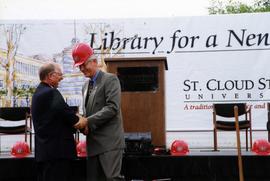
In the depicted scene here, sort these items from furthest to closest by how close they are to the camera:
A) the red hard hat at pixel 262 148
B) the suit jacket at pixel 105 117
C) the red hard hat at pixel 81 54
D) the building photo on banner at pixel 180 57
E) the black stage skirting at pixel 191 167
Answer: the building photo on banner at pixel 180 57 < the red hard hat at pixel 262 148 < the black stage skirting at pixel 191 167 < the red hard hat at pixel 81 54 < the suit jacket at pixel 105 117

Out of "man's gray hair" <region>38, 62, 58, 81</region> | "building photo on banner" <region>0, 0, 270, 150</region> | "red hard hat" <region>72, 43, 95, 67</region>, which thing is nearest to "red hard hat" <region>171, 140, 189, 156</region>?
"red hard hat" <region>72, 43, 95, 67</region>

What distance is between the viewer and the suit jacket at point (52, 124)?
405 cm

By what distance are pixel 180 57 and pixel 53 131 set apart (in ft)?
13.6

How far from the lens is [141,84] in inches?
200

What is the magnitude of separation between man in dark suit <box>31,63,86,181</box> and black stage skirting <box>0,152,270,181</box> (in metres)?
0.58

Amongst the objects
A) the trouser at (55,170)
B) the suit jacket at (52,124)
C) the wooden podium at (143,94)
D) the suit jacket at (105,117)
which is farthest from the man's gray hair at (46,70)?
the wooden podium at (143,94)

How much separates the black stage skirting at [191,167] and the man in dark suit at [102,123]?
1.99 ft

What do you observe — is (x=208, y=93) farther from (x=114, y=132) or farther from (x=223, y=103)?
(x=114, y=132)

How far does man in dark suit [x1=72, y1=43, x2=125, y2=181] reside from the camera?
13.1ft

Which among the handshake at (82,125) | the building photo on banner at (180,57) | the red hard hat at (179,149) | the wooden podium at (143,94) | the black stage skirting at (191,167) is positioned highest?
the building photo on banner at (180,57)

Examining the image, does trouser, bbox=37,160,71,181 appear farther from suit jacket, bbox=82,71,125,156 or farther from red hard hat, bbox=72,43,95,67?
red hard hat, bbox=72,43,95,67

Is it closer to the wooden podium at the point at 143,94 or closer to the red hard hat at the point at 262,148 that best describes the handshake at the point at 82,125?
the wooden podium at the point at 143,94

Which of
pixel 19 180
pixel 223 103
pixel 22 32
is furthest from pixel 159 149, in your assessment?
pixel 22 32

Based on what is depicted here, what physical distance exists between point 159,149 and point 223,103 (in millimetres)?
2930
